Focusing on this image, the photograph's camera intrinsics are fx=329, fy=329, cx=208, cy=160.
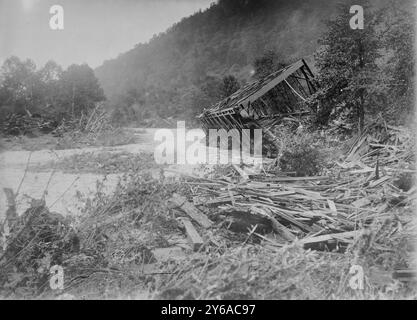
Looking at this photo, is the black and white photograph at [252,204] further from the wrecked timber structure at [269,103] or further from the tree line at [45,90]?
the tree line at [45,90]

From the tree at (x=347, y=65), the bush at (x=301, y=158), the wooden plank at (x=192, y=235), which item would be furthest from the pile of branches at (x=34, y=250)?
the tree at (x=347, y=65)

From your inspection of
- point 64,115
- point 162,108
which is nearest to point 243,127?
point 64,115

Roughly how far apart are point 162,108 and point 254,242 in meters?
52.6

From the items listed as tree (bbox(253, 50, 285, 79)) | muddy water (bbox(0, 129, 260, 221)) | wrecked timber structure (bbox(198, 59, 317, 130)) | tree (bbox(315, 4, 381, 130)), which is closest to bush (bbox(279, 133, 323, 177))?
muddy water (bbox(0, 129, 260, 221))

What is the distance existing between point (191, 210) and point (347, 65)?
822 cm

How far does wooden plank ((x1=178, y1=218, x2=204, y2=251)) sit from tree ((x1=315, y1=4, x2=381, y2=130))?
7815 mm

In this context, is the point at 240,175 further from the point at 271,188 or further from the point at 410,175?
the point at 410,175

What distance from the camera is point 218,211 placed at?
604cm

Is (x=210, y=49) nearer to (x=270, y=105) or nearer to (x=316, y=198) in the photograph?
(x=270, y=105)

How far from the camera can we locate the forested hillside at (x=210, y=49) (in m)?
67.3

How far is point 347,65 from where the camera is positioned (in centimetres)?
1116

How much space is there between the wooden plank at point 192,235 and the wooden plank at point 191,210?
0.16 meters

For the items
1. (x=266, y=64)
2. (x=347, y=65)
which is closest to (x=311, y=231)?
(x=347, y=65)

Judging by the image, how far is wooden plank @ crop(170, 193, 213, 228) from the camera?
18.8 ft
